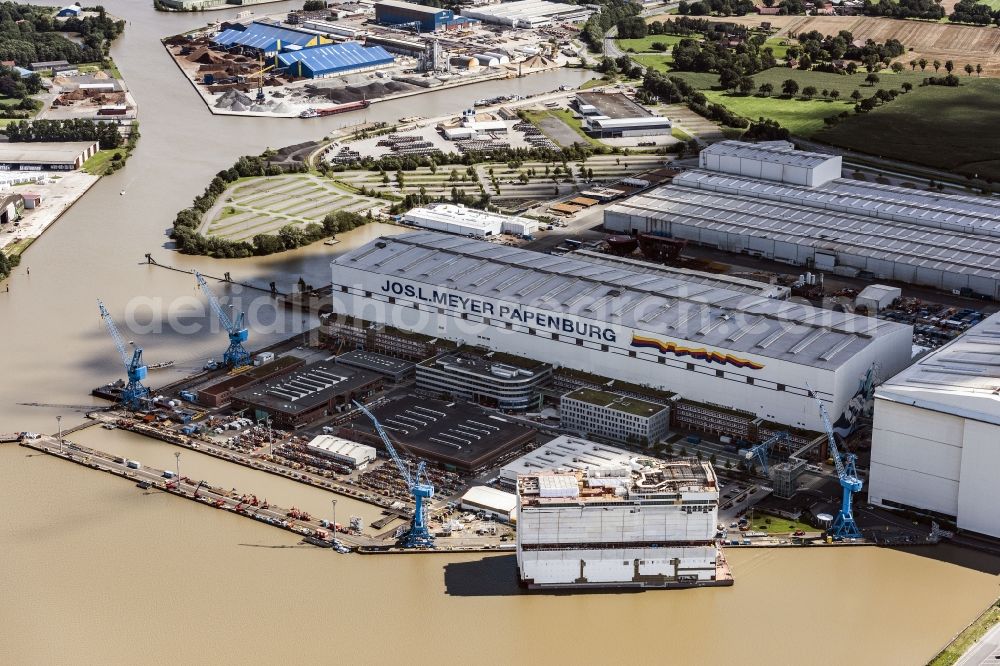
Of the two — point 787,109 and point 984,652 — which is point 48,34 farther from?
point 984,652

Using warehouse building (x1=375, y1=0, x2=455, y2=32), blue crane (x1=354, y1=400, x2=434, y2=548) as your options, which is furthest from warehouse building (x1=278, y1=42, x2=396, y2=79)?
blue crane (x1=354, y1=400, x2=434, y2=548)

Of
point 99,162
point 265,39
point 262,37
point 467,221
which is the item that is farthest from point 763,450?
point 262,37

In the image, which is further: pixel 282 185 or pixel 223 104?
pixel 223 104

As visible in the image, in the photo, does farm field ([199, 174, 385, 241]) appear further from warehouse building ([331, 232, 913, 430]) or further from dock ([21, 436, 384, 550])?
dock ([21, 436, 384, 550])

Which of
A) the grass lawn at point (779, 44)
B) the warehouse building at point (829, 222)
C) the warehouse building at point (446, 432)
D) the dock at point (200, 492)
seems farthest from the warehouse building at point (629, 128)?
the dock at point (200, 492)

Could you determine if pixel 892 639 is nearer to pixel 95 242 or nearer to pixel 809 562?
pixel 809 562

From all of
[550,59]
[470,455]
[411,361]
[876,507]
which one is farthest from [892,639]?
[550,59]

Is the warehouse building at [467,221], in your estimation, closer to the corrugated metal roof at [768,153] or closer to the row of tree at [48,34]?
the corrugated metal roof at [768,153]
